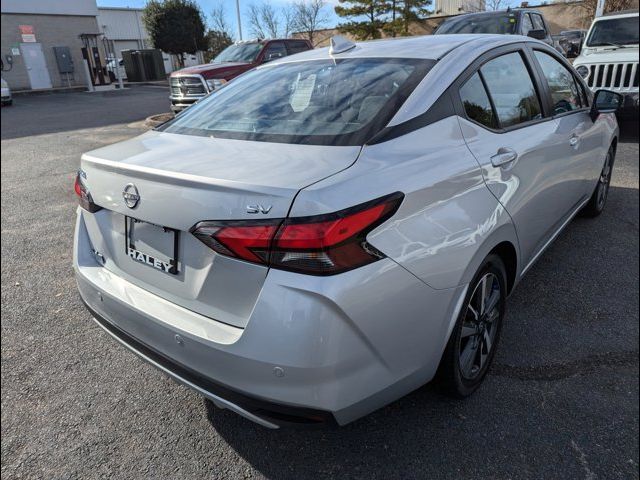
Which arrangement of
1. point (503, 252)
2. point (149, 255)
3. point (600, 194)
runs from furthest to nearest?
point (600, 194) < point (503, 252) < point (149, 255)

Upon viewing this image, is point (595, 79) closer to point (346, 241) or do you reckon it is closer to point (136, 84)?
point (346, 241)

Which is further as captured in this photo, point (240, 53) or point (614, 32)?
point (240, 53)

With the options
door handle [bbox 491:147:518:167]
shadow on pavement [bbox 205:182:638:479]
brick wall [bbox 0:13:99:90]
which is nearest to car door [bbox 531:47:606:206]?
door handle [bbox 491:147:518:167]

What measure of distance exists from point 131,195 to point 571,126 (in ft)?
9.34

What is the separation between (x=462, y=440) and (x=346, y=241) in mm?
1176

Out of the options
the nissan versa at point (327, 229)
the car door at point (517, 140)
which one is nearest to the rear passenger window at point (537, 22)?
the car door at point (517, 140)

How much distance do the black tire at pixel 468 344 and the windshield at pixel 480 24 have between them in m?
4.60

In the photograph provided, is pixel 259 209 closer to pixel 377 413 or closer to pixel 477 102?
pixel 377 413

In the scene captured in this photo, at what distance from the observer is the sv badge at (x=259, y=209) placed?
61.4 inches

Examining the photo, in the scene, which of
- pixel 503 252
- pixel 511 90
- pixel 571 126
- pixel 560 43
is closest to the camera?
pixel 503 252

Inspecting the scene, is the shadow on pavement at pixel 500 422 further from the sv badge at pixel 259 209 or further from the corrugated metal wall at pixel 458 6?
the corrugated metal wall at pixel 458 6

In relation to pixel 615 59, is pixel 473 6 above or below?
above

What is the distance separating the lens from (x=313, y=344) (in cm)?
152

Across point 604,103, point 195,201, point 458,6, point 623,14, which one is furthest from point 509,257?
point 623,14
